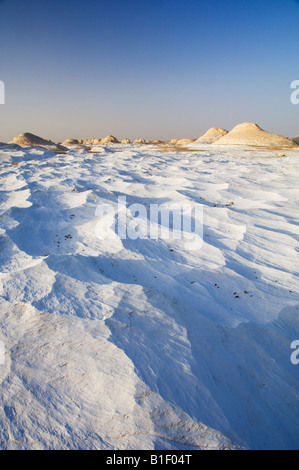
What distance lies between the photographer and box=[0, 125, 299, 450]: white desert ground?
29.2 inches

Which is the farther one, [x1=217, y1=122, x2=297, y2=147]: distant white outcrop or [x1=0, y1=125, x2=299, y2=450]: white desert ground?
[x1=217, y1=122, x2=297, y2=147]: distant white outcrop

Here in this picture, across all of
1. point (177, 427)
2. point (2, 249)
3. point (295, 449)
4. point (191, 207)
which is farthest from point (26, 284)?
point (191, 207)

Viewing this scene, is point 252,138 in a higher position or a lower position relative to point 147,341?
higher

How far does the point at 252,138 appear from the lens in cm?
2200

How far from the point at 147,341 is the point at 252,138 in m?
24.7

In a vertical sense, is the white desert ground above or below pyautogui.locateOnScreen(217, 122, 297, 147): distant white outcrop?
below

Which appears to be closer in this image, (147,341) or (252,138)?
(147,341)

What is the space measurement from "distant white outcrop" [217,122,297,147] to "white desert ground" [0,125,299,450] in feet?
71.7

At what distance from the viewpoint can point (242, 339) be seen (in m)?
1.04

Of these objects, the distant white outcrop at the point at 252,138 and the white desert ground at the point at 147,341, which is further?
the distant white outcrop at the point at 252,138

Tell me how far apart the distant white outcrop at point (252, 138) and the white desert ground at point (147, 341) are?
71.7 feet

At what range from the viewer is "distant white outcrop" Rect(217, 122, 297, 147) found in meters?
20.7

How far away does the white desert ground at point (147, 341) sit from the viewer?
74 centimetres
